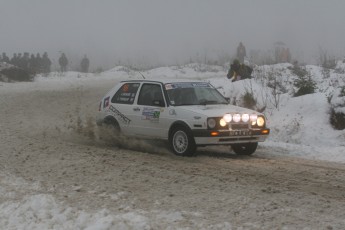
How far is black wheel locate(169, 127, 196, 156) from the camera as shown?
354 inches

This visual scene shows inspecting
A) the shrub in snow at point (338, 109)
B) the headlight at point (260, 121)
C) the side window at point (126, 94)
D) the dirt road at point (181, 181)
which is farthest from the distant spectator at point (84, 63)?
the headlight at point (260, 121)

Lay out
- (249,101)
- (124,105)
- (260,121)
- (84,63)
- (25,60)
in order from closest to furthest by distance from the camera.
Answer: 1. (260,121)
2. (124,105)
3. (249,101)
4. (25,60)
5. (84,63)

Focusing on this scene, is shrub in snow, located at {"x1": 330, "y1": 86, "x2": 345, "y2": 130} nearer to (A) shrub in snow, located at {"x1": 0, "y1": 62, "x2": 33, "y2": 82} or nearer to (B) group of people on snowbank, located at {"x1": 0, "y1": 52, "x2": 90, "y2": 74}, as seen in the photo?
(A) shrub in snow, located at {"x1": 0, "y1": 62, "x2": 33, "y2": 82}

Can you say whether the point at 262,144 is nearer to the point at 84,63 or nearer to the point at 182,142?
the point at 182,142

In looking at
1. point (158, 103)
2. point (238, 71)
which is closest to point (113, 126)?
point (158, 103)

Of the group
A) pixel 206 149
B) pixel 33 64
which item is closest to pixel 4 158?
pixel 206 149

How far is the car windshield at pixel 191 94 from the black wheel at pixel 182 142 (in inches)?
25.5

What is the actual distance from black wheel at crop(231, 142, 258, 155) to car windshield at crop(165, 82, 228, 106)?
958 mm

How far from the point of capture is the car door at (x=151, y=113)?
965 centimetres

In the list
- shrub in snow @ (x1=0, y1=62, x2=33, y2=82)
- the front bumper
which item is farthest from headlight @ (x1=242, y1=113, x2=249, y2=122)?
shrub in snow @ (x1=0, y1=62, x2=33, y2=82)

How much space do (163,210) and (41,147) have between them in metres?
5.36

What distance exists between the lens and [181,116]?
9.20 m

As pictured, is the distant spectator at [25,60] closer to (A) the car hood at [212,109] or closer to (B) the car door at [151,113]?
(B) the car door at [151,113]

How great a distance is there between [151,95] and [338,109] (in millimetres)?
5109
